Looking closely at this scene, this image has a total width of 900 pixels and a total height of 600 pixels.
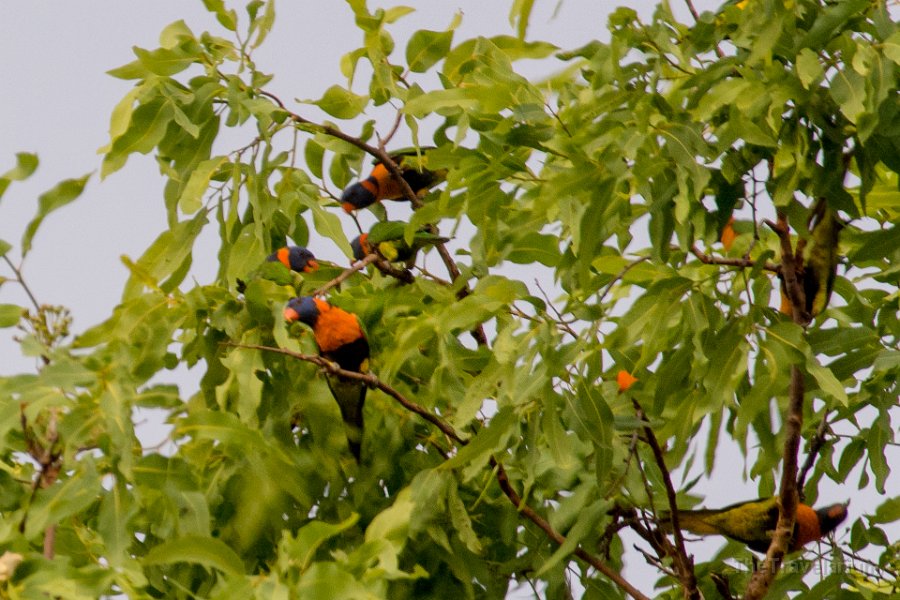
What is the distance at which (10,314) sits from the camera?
83.4 inches

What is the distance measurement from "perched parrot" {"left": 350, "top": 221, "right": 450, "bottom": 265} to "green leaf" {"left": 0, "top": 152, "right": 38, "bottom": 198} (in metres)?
0.96

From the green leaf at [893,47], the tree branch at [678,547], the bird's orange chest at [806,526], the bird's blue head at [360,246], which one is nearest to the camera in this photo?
the green leaf at [893,47]

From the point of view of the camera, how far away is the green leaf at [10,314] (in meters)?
2.11

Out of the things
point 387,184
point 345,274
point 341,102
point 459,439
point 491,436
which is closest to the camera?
point 491,436

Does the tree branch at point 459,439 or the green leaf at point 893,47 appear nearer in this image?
the green leaf at point 893,47

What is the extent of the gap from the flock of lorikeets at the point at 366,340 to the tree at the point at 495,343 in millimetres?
27

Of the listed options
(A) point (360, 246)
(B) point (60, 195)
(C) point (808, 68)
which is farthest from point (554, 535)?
(A) point (360, 246)

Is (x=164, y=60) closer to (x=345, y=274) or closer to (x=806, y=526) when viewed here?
(x=345, y=274)

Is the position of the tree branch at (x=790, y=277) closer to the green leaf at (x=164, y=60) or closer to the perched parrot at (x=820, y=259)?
the perched parrot at (x=820, y=259)

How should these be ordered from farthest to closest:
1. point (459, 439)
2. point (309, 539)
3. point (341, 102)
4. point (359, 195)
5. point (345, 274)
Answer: point (359, 195), point (341, 102), point (345, 274), point (459, 439), point (309, 539)

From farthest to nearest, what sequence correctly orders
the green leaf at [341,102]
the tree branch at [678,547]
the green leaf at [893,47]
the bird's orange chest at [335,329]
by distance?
the green leaf at [341,102] < the bird's orange chest at [335,329] < the tree branch at [678,547] < the green leaf at [893,47]

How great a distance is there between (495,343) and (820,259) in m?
0.69

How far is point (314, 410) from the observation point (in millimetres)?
2625

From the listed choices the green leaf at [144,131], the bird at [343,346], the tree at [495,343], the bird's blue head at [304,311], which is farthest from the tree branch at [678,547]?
the green leaf at [144,131]
